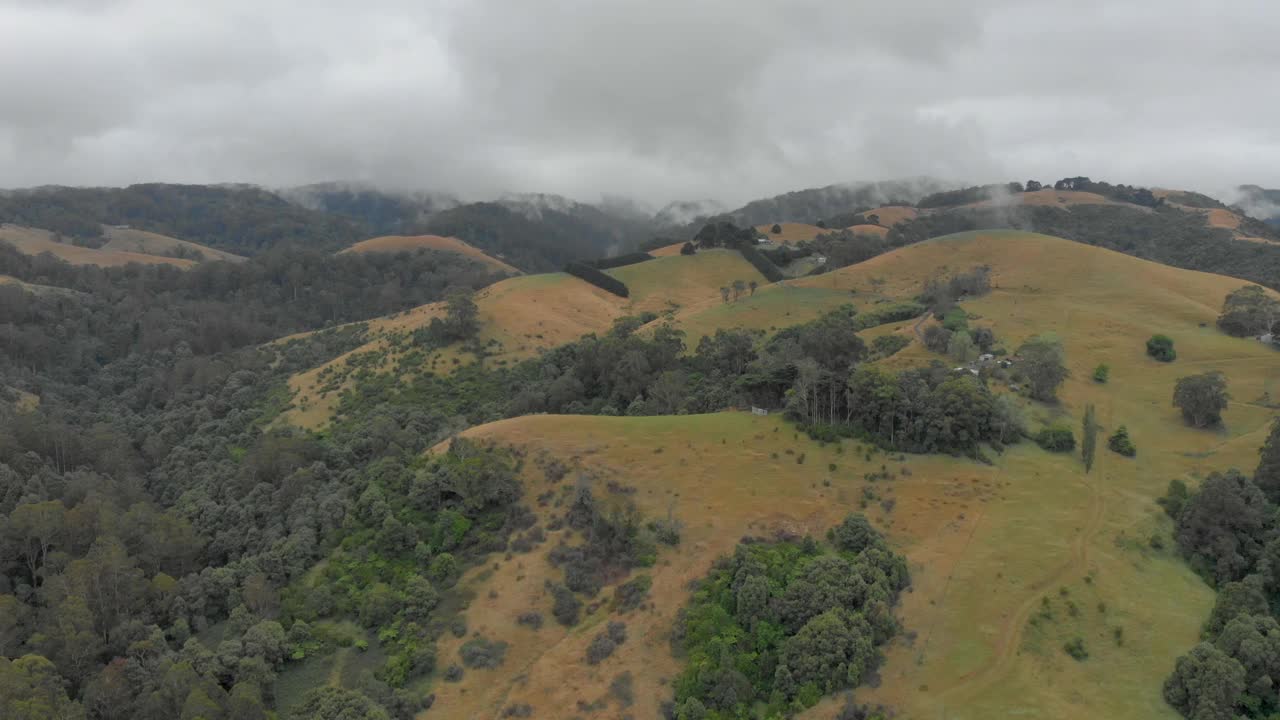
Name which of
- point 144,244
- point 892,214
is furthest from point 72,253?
point 892,214

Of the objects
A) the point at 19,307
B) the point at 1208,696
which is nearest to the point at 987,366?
the point at 1208,696

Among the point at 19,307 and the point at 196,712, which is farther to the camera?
the point at 19,307

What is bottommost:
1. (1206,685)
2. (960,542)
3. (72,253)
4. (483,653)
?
(483,653)

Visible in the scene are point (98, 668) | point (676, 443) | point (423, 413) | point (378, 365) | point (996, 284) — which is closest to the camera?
point (98, 668)

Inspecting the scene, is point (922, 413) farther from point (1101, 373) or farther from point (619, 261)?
point (619, 261)

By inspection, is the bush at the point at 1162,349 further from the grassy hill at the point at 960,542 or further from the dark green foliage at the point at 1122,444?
the dark green foliage at the point at 1122,444

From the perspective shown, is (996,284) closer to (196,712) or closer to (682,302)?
(682,302)
